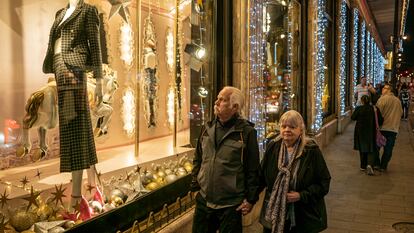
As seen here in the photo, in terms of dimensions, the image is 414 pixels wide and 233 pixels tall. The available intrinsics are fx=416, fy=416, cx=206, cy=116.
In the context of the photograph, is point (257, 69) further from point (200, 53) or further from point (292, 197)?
point (292, 197)

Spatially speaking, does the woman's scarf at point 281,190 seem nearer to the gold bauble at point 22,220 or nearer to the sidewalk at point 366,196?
the gold bauble at point 22,220

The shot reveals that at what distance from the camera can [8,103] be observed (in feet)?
12.4

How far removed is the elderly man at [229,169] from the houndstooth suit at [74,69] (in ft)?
3.79

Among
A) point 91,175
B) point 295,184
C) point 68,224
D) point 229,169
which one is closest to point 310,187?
point 295,184

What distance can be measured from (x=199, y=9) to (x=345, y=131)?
1113cm

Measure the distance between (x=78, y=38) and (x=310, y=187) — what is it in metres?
2.29

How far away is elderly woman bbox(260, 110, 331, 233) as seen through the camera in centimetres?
320

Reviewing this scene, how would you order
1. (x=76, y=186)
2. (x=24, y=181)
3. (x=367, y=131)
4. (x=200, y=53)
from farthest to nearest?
1. (x=367, y=131)
2. (x=200, y=53)
3. (x=76, y=186)
4. (x=24, y=181)

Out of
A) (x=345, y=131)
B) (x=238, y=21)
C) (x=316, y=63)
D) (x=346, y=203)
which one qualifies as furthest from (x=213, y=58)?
(x=345, y=131)

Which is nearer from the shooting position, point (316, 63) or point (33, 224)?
point (33, 224)

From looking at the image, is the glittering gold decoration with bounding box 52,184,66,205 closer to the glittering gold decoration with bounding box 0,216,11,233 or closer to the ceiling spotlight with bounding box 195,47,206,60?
the glittering gold decoration with bounding box 0,216,11,233

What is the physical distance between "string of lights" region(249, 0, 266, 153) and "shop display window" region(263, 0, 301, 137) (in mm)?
623

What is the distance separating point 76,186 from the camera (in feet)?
12.2

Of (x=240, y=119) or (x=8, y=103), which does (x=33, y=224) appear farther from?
(x=240, y=119)
